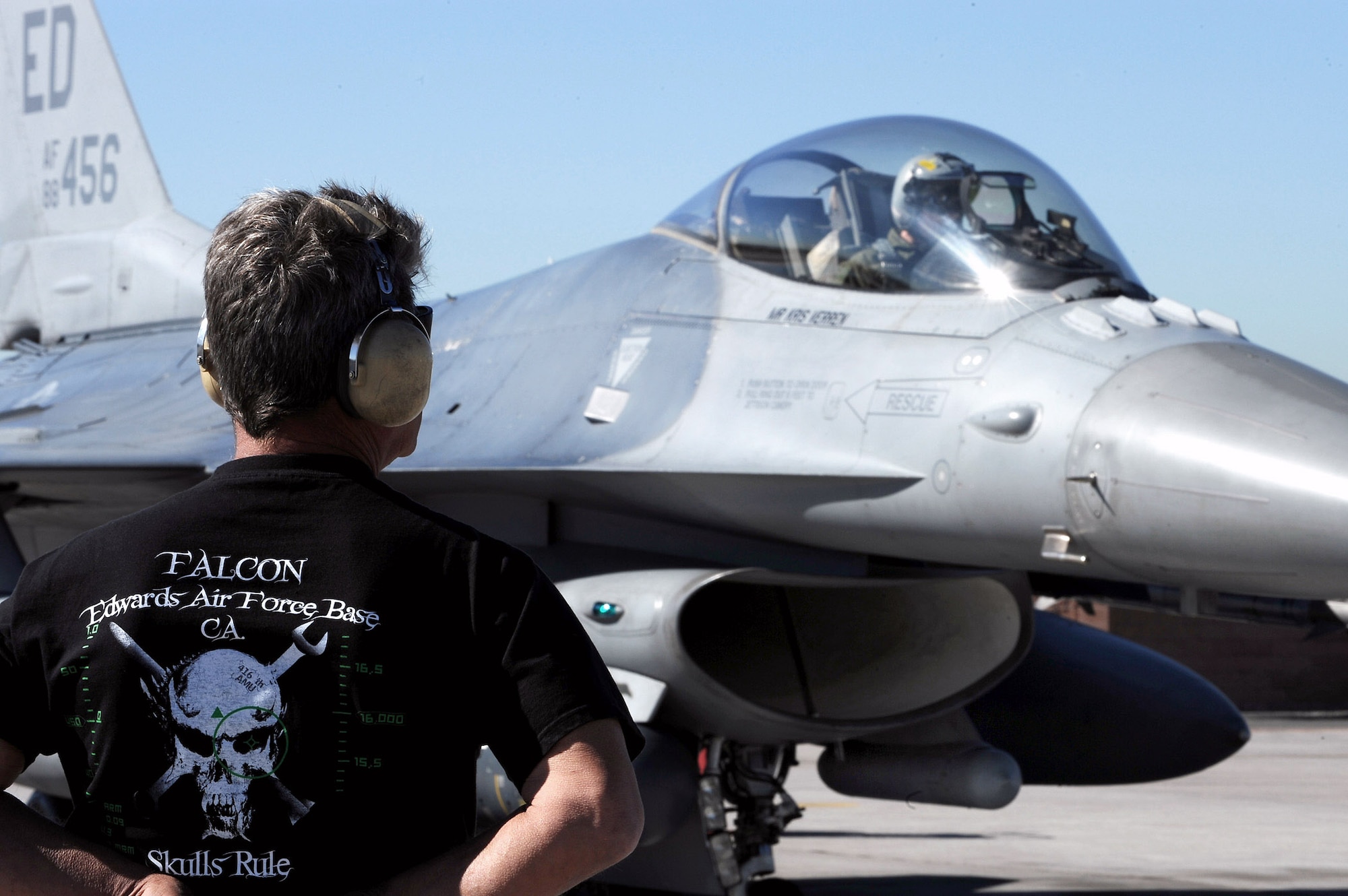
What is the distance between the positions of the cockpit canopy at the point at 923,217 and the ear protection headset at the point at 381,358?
3606mm

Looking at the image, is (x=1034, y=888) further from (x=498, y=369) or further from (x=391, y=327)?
(x=391, y=327)

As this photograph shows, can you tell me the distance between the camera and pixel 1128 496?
414 centimetres

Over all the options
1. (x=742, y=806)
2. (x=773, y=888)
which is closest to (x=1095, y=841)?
(x=773, y=888)

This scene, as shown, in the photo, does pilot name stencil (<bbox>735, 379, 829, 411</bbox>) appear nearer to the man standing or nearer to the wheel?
the wheel

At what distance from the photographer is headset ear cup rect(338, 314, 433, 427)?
1.48 meters

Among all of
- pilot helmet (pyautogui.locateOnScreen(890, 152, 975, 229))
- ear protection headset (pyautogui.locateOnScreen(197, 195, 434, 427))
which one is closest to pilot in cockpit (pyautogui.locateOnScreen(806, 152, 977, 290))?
pilot helmet (pyautogui.locateOnScreen(890, 152, 975, 229))

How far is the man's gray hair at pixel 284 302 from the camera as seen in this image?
57.7 inches

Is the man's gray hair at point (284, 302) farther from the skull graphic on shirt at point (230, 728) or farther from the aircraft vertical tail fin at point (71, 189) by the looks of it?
the aircraft vertical tail fin at point (71, 189)

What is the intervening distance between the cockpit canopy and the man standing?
12.2 ft

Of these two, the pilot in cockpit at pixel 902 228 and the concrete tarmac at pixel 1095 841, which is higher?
the pilot in cockpit at pixel 902 228

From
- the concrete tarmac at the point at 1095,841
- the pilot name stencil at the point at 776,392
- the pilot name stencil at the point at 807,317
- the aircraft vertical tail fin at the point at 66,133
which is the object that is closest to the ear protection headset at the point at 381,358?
the pilot name stencil at the point at 776,392

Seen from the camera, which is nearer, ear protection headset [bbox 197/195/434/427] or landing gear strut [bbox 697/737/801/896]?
ear protection headset [bbox 197/195/434/427]

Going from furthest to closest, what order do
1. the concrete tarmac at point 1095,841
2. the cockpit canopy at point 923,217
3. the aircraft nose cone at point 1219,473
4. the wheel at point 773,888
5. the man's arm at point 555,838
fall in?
the concrete tarmac at point 1095,841, the wheel at point 773,888, the cockpit canopy at point 923,217, the aircraft nose cone at point 1219,473, the man's arm at point 555,838

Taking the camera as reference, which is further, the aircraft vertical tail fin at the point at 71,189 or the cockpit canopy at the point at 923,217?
the aircraft vertical tail fin at the point at 71,189
